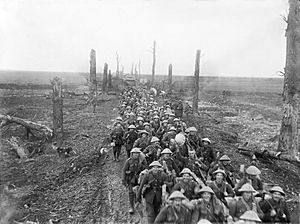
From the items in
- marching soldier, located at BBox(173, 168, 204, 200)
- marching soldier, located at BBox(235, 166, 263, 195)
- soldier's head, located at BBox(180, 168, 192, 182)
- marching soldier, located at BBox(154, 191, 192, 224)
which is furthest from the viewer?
marching soldier, located at BBox(235, 166, 263, 195)

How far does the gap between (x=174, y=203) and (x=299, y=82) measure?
9.16 meters

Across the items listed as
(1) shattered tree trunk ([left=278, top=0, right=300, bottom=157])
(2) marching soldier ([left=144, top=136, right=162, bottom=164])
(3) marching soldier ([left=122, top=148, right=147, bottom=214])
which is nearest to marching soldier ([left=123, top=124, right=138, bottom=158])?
(2) marching soldier ([left=144, top=136, right=162, bottom=164])

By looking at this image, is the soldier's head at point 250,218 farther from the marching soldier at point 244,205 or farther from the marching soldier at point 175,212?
the marching soldier at point 175,212

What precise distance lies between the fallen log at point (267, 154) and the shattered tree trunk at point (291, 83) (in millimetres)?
253

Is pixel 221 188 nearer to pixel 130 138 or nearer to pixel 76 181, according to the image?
pixel 130 138

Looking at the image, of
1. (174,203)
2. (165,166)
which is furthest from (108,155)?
(174,203)

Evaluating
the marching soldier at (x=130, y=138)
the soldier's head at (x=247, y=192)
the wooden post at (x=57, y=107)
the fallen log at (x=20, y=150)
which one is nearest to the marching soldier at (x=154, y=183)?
the soldier's head at (x=247, y=192)

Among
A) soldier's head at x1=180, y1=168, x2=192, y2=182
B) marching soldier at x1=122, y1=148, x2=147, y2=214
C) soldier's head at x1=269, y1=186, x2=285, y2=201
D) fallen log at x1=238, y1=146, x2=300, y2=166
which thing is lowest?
fallen log at x1=238, y1=146, x2=300, y2=166

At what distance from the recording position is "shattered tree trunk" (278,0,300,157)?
12258 millimetres

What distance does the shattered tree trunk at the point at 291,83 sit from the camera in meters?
12.3

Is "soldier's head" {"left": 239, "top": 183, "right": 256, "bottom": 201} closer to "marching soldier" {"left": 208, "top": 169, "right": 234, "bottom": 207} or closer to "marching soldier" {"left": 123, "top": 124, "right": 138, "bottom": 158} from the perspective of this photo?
"marching soldier" {"left": 208, "top": 169, "right": 234, "bottom": 207}

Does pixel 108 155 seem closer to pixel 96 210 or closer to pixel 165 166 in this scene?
pixel 96 210

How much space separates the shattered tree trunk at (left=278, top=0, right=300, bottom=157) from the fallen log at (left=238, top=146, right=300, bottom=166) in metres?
0.25

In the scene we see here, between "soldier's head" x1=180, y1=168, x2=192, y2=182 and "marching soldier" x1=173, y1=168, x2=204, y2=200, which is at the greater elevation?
"soldier's head" x1=180, y1=168, x2=192, y2=182
